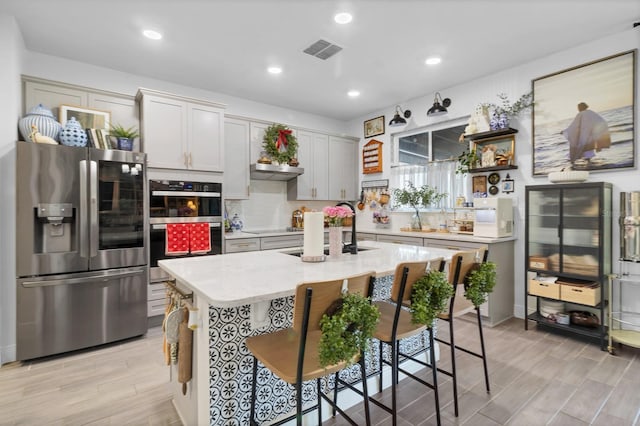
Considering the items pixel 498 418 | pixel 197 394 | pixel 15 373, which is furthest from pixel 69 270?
pixel 498 418

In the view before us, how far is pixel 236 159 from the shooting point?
4426mm

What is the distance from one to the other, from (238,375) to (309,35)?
9.47 feet

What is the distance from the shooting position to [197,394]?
166 cm

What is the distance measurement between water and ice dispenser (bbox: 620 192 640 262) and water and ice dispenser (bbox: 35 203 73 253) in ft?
16.5

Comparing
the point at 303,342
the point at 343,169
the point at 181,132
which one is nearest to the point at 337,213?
the point at 303,342

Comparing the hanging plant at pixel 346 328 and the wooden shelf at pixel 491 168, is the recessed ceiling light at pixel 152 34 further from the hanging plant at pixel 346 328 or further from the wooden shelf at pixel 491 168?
the wooden shelf at pixel 491 168

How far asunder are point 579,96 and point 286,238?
147 inches

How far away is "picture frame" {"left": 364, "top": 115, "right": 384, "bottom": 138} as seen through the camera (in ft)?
17.9

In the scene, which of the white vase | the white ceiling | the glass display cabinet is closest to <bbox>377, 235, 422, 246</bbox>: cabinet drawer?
the glass display cabinet

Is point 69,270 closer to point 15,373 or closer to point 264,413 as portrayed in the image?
point 15,373

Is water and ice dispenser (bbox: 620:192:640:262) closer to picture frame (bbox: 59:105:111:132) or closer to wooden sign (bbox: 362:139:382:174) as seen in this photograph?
wooden sign (bbox: 362:139:382:174)

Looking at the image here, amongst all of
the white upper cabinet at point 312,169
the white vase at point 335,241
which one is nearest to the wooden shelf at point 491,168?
the white upper cabinet at point 312,169

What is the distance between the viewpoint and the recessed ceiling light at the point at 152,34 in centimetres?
300

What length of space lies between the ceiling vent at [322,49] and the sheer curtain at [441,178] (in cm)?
223
